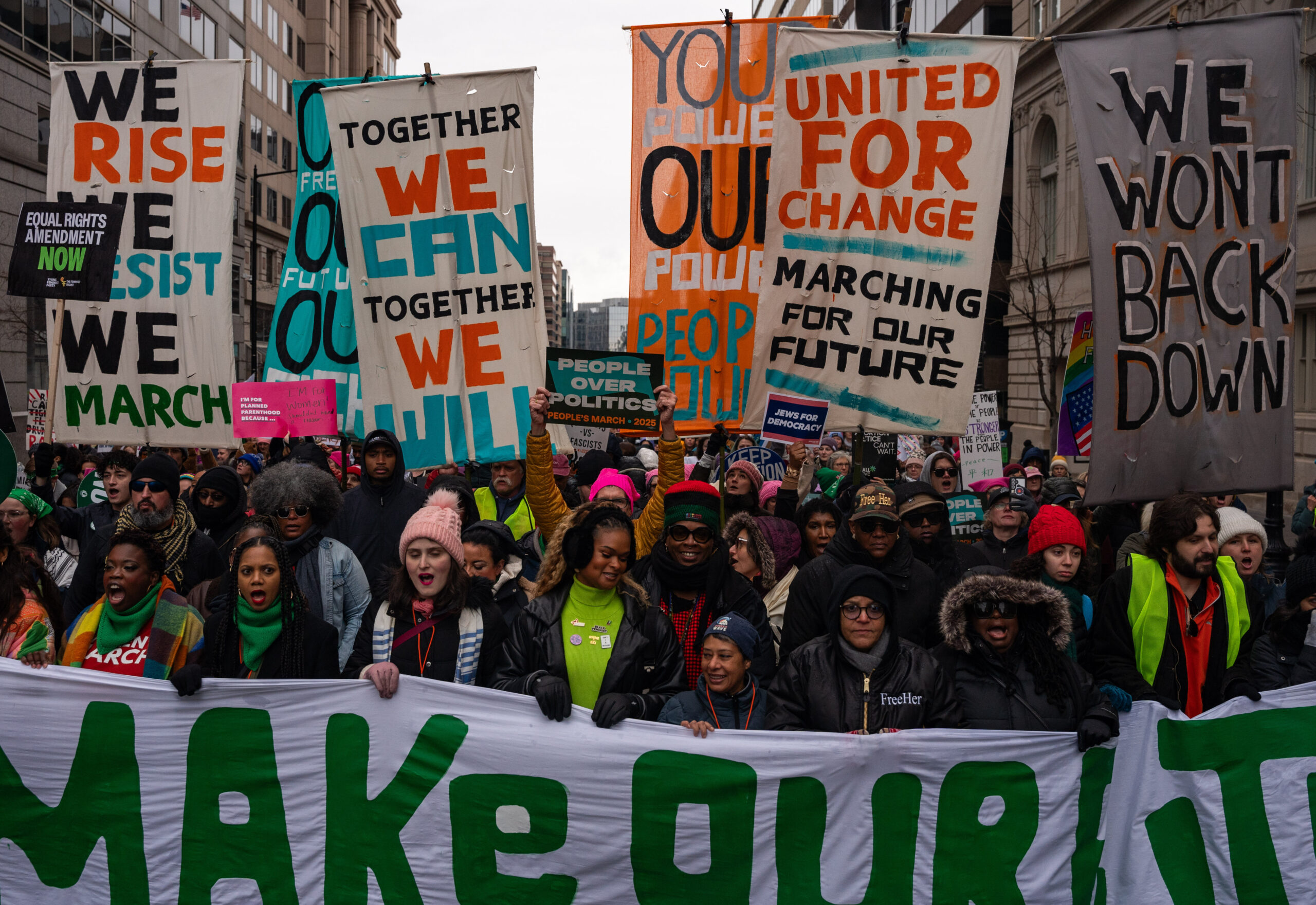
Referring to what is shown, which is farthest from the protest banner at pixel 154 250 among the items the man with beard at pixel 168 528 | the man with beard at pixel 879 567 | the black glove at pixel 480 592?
the man with beard at pixel 879 567

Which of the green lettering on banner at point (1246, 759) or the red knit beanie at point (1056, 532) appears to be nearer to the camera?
the green lettering on banner at point (1246, 759)

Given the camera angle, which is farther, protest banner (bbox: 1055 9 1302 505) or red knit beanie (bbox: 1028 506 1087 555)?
protest banner (bbox: 1055 9 1302 505)

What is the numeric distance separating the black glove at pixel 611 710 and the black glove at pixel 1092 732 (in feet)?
5.14

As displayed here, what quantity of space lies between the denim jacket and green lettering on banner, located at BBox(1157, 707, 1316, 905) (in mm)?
3229

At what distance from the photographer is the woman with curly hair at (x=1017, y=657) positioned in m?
4.20

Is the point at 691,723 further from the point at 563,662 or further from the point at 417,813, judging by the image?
the point at 417,813

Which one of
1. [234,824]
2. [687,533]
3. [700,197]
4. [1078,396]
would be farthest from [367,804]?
[1078,396]

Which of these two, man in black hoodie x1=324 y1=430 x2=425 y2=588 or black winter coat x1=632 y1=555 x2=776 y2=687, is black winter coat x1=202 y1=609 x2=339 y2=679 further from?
man in black hoodie x1=324 y1=430 x2=425 y2=588

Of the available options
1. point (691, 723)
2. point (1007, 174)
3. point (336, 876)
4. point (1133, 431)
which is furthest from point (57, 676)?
point (1007, 174)

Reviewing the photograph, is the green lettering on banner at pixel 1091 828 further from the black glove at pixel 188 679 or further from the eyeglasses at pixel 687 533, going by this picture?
the black glove at pixel 188 679

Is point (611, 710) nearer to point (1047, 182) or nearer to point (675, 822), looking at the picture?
point (675, 822)

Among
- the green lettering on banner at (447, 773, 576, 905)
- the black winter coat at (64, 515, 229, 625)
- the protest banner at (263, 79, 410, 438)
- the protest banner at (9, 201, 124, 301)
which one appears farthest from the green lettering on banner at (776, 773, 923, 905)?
the protest banner at (9, 201, 124, 301)

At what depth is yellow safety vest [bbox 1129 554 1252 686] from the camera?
4.62 m

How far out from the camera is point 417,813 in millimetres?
4328
